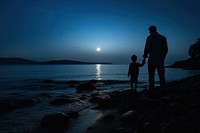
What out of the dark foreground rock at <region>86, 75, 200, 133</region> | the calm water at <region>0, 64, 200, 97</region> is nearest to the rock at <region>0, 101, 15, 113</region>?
the dark foreground rock at <region>86, 75, 200, 133</region>

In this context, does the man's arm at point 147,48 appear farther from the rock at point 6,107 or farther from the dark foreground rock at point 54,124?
the rock at point 6,107

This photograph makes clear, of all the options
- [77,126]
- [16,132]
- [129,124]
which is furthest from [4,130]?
[129,124]

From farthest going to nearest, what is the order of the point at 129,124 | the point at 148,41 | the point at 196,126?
the point at 148,41 < the point at 129,124 < the point at 196,126

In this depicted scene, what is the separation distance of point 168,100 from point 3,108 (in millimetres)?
8042

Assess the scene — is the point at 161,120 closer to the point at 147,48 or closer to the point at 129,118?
the point at 129,118

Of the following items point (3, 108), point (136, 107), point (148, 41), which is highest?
point (148, 41)

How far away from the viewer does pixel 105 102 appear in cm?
981

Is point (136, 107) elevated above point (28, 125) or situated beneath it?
elevated above

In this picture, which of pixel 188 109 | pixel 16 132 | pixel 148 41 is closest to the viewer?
pixel 188 109

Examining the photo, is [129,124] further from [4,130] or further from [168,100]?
[4,130]

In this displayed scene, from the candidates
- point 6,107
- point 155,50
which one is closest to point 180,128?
point 155,50

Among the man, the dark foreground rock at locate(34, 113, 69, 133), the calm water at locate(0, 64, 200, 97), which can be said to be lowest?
the calm water at locate(0, 64, 200, 97)

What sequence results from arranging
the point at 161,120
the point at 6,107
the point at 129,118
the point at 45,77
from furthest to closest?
1. the point at 45,77
2. the point at 6,107
3. the point at 129,118
4. the point at 161,120

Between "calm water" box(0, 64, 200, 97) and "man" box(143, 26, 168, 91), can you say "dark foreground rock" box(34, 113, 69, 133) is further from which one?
"calm water" box(0, 64, 200, 97)
